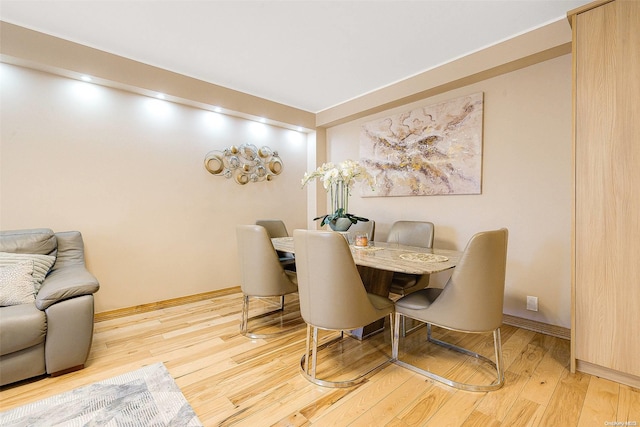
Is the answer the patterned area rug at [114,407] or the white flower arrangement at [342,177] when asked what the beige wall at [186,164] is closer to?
the white flower arrangement at [342,177]

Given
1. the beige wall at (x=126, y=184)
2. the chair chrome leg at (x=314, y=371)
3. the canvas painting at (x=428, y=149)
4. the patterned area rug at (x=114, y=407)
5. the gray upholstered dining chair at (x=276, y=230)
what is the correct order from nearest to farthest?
the patterned area rug at (x=114, y=407) → the chair chrome leg at (x=314, y=371) → the beige wall at (x=126, y=184) → the canvas painting at (x=428, y=149) → the gray upholstered dining chair at (x=276, y=230)

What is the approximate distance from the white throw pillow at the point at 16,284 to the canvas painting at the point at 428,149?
327 cm

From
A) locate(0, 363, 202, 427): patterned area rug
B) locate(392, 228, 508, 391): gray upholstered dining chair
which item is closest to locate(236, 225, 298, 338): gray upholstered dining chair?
locate(0, 363, 202, 427): patterned area rug

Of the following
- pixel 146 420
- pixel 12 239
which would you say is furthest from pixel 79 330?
pixel 12 239

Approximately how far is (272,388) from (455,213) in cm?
236

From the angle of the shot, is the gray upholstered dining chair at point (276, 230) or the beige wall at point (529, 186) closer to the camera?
the beige wall at point (529, 186)

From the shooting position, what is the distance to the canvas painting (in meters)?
2.88

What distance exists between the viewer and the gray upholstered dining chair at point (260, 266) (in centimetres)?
232

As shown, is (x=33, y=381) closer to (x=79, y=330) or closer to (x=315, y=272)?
(x=79, y=330)

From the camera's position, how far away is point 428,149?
3.19 meters

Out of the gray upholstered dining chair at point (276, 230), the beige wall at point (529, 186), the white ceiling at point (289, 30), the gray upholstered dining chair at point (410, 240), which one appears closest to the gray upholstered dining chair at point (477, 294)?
the gray upholstered dining chair at point (410, 240)

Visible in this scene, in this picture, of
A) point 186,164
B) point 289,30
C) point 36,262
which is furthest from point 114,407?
point 289,30

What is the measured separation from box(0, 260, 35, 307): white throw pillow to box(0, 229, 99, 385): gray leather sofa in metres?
0.05

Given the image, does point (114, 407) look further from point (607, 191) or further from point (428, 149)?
point (428, 149)
